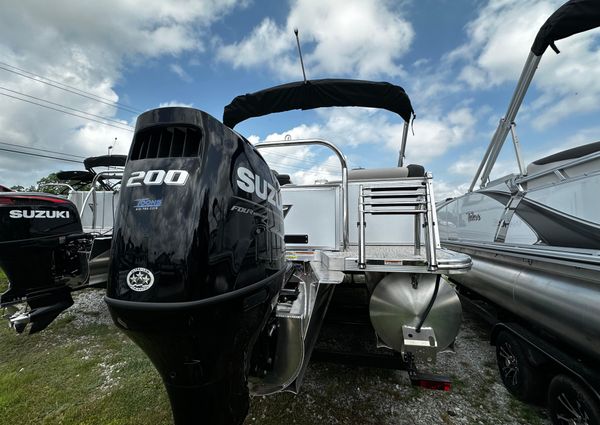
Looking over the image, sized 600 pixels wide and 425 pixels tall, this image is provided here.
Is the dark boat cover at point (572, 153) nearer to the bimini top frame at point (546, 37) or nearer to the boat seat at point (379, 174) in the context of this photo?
the bimini top frame at point (546, 37)

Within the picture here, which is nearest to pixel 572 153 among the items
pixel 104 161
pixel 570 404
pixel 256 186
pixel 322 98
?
pixel 570 404

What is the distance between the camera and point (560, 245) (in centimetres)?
245

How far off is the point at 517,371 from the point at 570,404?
519 mm

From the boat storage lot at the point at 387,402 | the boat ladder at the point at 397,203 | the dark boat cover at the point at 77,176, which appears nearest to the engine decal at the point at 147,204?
the boat ladder at the point at 397,203

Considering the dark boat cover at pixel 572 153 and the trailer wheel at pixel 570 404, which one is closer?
the trailer wheel at pixel 570 404

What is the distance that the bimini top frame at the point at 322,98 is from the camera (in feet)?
11.9

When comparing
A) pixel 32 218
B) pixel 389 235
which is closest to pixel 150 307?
pixel 389 235

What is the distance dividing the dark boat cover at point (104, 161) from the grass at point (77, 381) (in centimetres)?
301

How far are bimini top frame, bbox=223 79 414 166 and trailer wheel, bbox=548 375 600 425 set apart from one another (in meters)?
2.87

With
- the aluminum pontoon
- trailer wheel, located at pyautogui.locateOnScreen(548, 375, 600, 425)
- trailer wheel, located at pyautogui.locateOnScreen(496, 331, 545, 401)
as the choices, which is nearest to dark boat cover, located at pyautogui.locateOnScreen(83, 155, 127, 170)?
the aluminum pontoon

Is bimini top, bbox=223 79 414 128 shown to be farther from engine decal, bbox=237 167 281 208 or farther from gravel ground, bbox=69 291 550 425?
gravel ground, bbox=69 291 550 425

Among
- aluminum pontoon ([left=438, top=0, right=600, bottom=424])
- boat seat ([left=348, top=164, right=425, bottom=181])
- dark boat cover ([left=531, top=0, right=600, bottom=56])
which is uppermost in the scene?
dark boat cover ([left=531, top=0, right=600, bottom=56])

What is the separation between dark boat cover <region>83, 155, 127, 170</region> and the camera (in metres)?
5.30

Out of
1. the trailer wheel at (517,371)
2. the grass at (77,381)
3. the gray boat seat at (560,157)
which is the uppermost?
the gray boat seat at (560,157)
